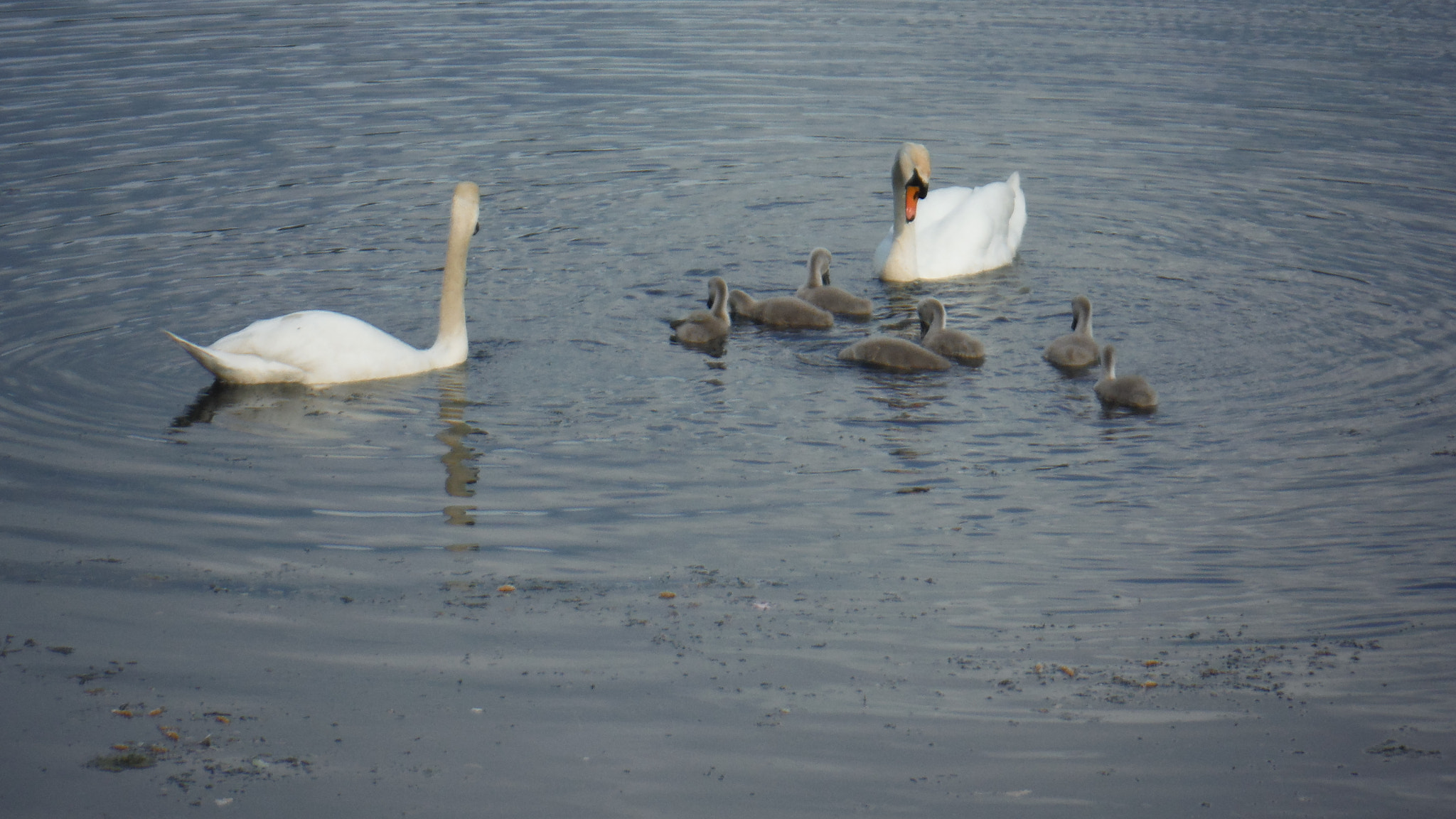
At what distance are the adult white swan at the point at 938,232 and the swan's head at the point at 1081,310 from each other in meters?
2.47

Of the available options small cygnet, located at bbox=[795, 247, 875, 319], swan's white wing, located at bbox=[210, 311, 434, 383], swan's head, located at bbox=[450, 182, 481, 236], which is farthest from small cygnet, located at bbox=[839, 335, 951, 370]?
swan's white wing, located at bbox=[210, 311, 434, 383]

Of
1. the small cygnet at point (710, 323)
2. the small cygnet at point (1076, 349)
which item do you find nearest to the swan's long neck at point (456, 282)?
the small cygnet at point (710, 323)

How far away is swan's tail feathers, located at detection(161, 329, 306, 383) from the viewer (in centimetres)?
969

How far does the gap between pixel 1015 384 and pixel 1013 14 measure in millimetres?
19225

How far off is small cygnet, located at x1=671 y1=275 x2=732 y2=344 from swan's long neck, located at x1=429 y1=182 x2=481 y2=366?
5.30 feet

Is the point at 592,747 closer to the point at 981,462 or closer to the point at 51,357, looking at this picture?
the point at 981,462

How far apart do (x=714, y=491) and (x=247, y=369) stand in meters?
3.59

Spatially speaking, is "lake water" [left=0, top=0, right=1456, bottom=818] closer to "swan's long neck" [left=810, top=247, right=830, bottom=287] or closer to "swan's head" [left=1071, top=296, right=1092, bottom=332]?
"swan's head" [left=1071, top=296, right=1092, bottom=332]

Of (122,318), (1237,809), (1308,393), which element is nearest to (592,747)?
(1237,809)

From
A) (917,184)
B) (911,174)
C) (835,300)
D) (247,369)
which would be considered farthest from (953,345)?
(247,369)

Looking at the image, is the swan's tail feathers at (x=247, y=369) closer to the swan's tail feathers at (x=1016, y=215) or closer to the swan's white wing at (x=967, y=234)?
the swan's white wing at (x=967, y=234)

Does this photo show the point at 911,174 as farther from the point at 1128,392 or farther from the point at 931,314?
the point at 1128,392

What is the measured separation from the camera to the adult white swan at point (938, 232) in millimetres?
13070

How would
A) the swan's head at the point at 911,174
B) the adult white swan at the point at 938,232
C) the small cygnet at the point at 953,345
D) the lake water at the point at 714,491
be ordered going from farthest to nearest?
the adult white swan at the point at 938,232, the swan's head at the point at 911,174, the small cygnet at the point at 953,345, the lake water at the point at 714,491
